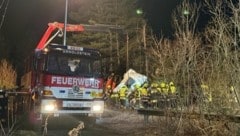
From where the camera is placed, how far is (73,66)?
17.4m

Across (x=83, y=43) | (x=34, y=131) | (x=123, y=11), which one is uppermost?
(x=123, y=11)

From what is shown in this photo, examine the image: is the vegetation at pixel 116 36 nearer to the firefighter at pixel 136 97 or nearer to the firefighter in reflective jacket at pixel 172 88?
the firefighter at pixel 136 97

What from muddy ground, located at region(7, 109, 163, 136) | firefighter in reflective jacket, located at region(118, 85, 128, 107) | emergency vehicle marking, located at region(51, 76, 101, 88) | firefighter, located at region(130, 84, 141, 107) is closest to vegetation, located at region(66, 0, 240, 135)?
muddy ground, located at region(7, 109, 163, 136)

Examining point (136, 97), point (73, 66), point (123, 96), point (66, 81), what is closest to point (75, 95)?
point (66, 81)

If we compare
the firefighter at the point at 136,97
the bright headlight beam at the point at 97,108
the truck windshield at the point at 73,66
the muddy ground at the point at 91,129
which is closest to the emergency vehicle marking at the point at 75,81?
the truck windshield at the point at 73,66

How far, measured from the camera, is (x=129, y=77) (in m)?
35.6

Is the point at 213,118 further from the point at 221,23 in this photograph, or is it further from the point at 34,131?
the point at 34,131

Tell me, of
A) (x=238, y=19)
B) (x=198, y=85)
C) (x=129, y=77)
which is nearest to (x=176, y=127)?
(x=198, y=85)

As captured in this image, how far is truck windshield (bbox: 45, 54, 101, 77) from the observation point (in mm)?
16938

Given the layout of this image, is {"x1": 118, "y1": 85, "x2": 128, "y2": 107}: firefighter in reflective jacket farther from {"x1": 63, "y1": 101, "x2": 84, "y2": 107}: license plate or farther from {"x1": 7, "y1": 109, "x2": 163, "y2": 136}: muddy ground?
{"x1": 63, "y1": 101, "x2": 84, "y2": 107}: license plate

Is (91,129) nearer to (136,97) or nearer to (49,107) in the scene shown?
(49,107)

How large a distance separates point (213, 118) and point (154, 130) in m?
4.15

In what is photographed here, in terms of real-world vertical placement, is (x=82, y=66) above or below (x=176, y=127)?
above

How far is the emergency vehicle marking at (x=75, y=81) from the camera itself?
16.8 meters
